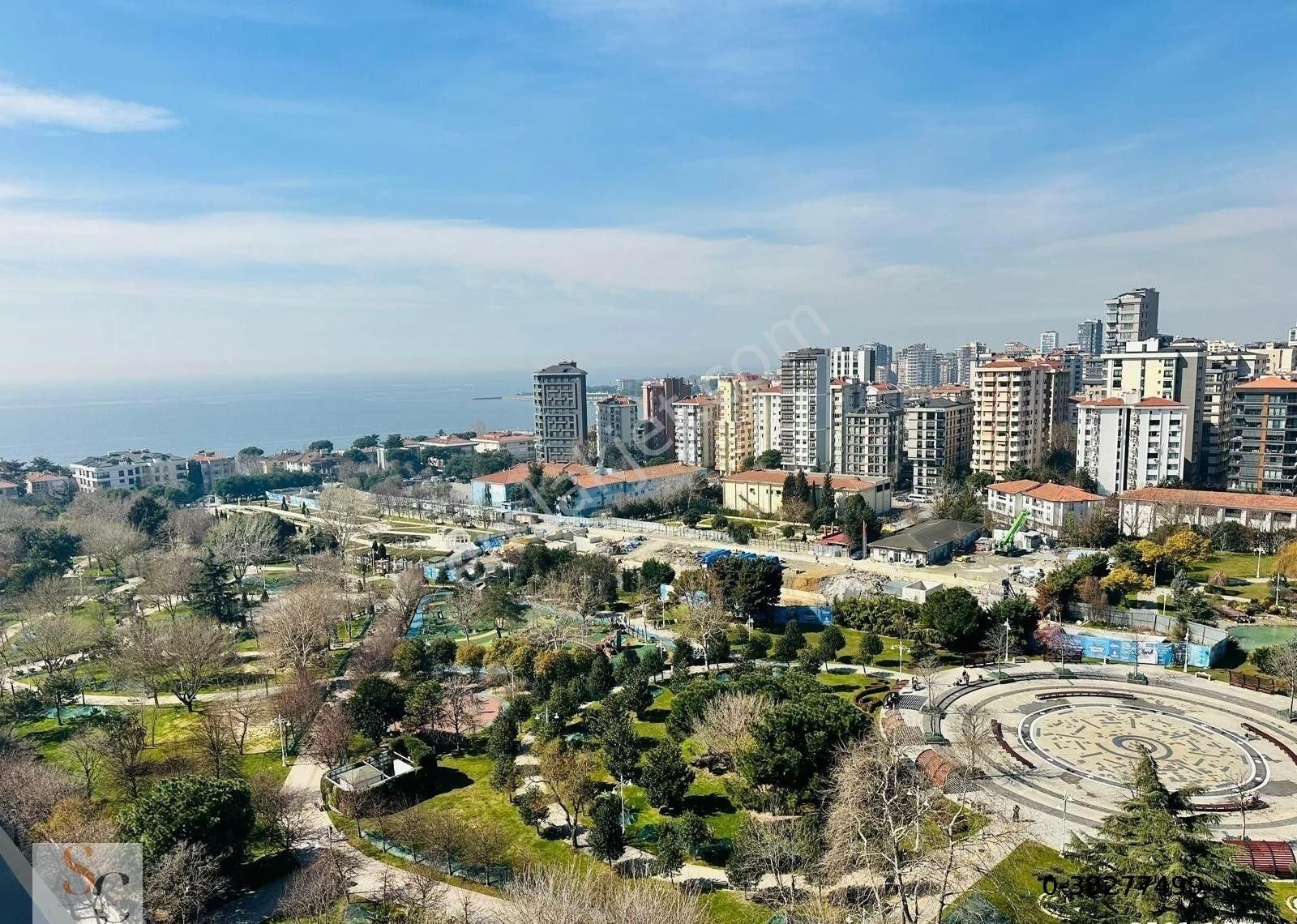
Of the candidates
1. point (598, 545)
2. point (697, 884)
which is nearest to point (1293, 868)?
point (697, 884)

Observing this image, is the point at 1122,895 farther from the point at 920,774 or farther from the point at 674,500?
the point at 674,500

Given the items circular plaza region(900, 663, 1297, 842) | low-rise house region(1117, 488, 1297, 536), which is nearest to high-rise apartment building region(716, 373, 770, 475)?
low-rise house region(1117, 488, 1297, 536)

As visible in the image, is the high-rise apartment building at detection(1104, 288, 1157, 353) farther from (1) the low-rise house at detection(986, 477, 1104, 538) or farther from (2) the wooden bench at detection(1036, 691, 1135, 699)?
(2) the wooden bench at detection(1036, 691, 1135, 699)

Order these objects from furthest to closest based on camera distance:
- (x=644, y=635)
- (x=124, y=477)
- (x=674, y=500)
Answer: (x=124, y=477)
(x=674, y=500)
(x=644, y=635)

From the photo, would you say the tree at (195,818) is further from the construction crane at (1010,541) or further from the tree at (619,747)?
the construction crane at (1010,541)

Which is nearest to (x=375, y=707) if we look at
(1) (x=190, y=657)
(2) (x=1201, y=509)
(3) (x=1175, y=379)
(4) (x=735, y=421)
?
(1) (x=190, y=657)
